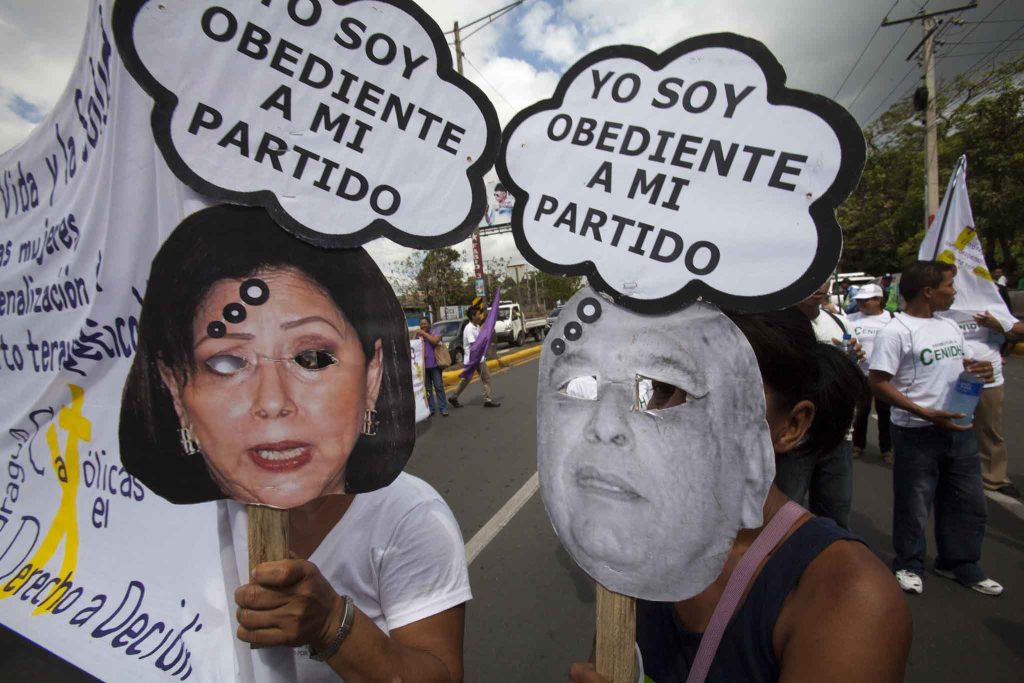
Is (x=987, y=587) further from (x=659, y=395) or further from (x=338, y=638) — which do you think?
(x=338, y=638)

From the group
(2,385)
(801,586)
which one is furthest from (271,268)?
(2,385)

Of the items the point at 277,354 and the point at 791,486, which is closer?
the point at 277,354

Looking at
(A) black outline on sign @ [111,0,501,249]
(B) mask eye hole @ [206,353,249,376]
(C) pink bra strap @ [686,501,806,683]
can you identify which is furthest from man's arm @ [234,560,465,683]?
(A) black outline on sign @ [111,0,501,249]

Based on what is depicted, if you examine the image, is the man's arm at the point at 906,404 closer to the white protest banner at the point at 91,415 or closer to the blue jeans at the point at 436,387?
the white protest banner at the point at 91,415

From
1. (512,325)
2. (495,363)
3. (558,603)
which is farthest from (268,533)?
(512,325)

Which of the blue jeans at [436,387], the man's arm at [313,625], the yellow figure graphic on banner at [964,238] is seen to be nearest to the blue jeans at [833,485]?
the yellow figure graphic on banner at [964,238]

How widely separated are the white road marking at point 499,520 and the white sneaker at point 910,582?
196cm

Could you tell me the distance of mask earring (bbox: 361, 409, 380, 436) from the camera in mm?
1068

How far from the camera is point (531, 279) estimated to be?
124ft

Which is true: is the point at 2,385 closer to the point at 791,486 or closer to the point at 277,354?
→ the point at 277,354

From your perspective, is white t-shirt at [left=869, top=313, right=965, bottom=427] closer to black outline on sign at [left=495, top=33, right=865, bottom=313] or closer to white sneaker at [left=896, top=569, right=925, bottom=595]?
white sneaker at [left=896, top=569, right=925, bottom=595]

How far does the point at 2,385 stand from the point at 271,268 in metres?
1.32

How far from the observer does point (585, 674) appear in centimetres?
95

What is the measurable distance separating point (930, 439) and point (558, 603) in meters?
2.09
